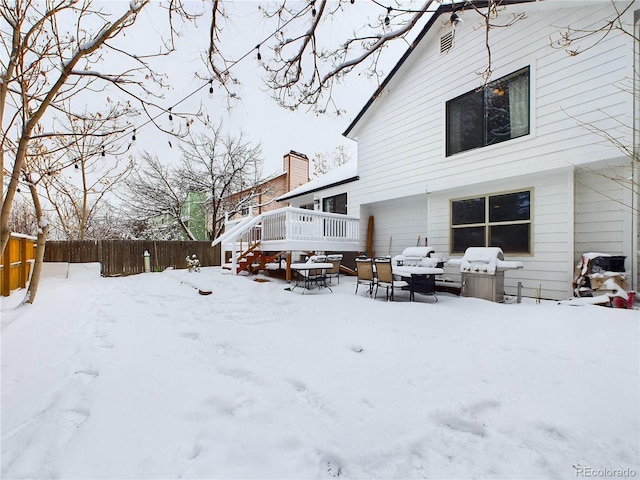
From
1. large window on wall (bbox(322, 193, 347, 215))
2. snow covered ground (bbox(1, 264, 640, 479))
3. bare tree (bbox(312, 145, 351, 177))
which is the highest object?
bare tree (bbox(312, 145, 351, 177))

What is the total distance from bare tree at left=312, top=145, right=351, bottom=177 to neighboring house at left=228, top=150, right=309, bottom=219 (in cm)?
450

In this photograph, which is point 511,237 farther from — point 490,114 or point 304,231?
point 304,231

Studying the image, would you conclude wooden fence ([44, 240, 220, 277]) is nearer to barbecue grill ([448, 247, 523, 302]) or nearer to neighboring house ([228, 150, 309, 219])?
neighboring house ([228, 150, 309, 219])

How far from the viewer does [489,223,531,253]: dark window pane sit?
18.8 ft

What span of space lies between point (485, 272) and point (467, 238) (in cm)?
159

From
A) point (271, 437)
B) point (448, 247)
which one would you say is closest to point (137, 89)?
point (271, 437)

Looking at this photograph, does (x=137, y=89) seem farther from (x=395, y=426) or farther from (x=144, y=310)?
(x=395, y=426)

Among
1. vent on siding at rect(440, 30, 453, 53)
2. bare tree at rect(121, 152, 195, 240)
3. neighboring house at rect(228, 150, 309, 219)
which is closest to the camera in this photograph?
vent on siding at rect(440, 30, 453, 53)

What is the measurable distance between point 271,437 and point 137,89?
4.28 meters

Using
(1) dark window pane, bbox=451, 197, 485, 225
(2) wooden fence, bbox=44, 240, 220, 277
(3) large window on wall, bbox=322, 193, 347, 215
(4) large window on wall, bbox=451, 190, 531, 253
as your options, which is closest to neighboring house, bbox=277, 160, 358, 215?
(3) large window on wall, bbox=322, 193, 347, 215

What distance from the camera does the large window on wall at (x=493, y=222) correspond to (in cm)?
577

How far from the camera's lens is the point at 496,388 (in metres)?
2.25

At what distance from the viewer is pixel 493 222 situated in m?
6.22

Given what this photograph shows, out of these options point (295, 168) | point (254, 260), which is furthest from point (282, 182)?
point (254, 260)
